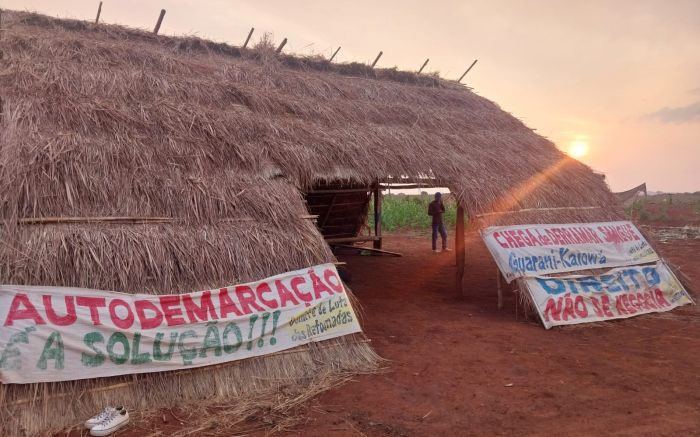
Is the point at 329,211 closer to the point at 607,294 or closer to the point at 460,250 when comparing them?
Result: the point at 460,250

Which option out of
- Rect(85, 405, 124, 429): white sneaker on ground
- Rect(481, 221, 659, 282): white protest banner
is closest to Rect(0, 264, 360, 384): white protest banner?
A: Rect(85, 405, 124, 429): white sneaker on ground

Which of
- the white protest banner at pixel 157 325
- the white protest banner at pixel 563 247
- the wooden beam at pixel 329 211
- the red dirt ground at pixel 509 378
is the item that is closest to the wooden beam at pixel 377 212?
the wooden beam at pixel 329 211

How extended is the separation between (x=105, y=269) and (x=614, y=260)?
6.86m

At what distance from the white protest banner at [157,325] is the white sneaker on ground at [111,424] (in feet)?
1.32

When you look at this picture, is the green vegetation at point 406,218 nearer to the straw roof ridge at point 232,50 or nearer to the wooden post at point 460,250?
the straw roof ridge at point 232,50

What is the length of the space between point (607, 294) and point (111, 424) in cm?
630

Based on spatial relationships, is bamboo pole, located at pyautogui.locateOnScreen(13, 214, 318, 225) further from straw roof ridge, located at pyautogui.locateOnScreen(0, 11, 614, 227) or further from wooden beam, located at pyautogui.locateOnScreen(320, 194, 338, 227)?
wooden beam, located at pyautogui.locateOnScreen(320, 194, 338, 227)

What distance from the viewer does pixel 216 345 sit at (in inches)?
172

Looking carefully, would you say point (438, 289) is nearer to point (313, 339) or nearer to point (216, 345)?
point (313, 339)

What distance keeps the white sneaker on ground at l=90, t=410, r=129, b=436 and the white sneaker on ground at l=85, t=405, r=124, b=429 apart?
24 mm

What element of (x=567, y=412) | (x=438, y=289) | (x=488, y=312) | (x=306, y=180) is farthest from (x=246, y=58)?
(x=567, y=412)

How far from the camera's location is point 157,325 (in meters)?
4.20

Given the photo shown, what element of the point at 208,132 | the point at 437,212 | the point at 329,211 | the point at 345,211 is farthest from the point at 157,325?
the point at 437,212

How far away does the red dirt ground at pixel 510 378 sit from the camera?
12.3 ft
